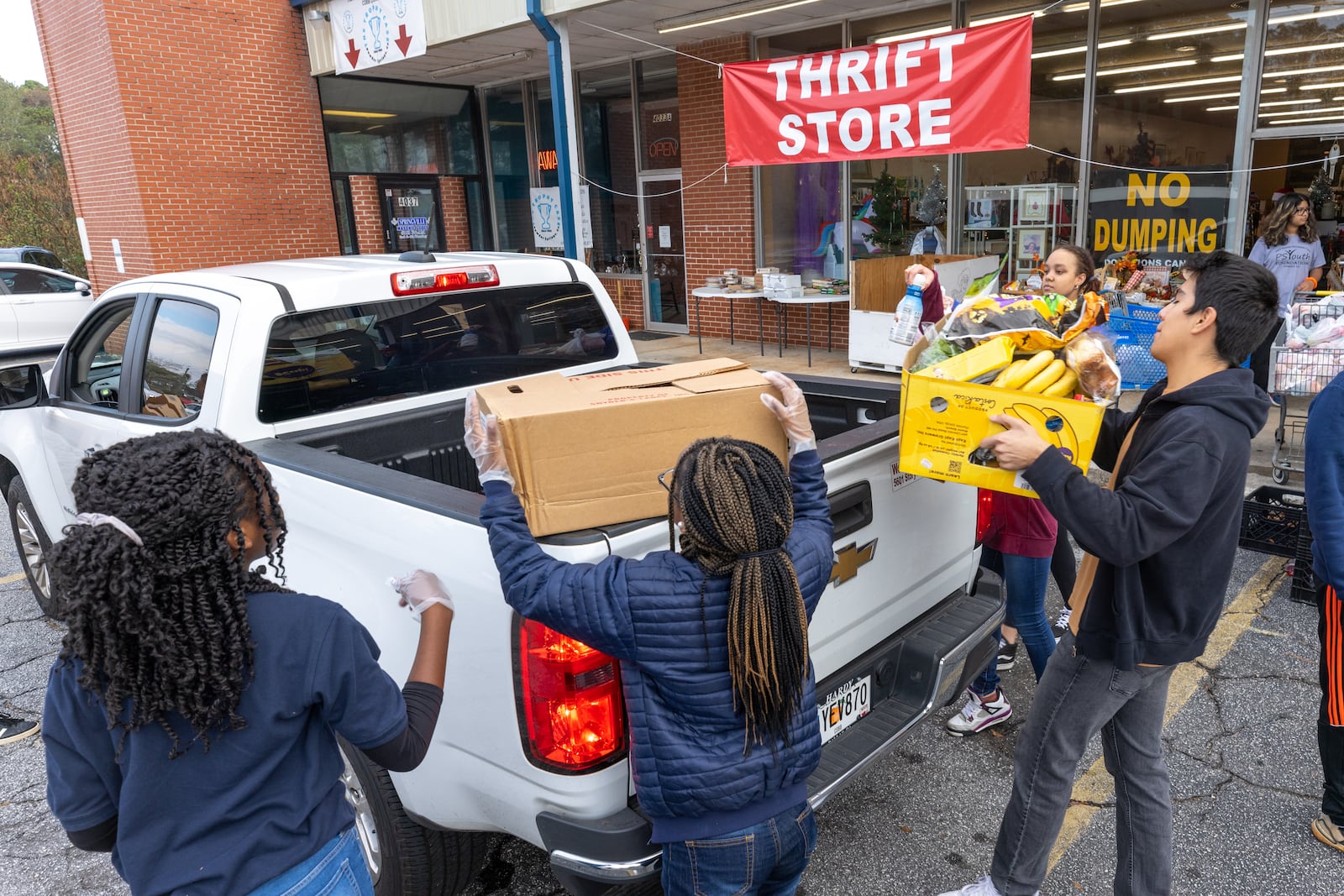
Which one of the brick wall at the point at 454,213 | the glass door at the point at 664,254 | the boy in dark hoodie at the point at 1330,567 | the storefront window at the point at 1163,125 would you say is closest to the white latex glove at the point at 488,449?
the boy in dark hoodie at the point at 1330,567

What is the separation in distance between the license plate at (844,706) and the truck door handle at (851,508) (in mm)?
463

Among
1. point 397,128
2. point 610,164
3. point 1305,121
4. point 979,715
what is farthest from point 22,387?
point 397,128

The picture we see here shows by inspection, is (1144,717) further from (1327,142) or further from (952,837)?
(1327,142)

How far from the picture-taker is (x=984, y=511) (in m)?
3.47

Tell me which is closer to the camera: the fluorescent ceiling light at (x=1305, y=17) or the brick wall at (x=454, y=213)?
the fluorescent ceiling light at (x=1305, y=17)

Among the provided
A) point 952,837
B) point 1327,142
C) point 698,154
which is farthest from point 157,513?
point 698,154

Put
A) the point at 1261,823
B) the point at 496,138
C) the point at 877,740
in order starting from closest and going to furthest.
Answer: the point at 877,740 → the point at 1261,823 → the point at 496,138

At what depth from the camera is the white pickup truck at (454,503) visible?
2.17m

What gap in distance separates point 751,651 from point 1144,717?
1.32 m

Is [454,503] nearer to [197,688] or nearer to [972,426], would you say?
[197,688]

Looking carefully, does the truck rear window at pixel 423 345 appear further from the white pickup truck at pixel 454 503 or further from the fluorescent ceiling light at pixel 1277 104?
the fluorescent ceiling light at pixel 1277 104

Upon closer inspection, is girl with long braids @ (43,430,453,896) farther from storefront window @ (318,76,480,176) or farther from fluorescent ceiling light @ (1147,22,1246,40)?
storefront window @ (318,76,480,176)

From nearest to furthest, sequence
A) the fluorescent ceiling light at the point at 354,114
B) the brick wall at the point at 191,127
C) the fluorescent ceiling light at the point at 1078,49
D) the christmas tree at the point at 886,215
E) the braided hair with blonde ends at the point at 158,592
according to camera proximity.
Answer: the braided hair with blonde ends at the point at 158,592 < the fluorescent ceiling light at the point at 1078,49 < the christmas tree at the point at 886,215 < the brick wall at the point at 191,127 < the fluorescent ceiling light at the point at 354,114

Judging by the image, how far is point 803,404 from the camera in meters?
2.36
